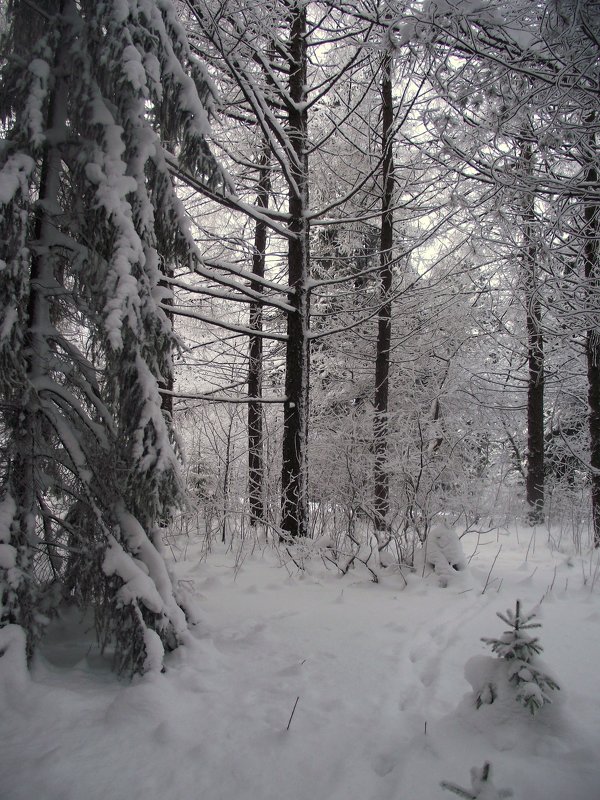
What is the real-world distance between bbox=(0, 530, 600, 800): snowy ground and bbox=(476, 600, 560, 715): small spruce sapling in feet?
0.28

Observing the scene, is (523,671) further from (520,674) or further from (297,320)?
(297,320)

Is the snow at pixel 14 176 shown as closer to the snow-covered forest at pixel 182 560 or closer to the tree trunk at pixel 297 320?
the snow-covered forest at pixel 182 560

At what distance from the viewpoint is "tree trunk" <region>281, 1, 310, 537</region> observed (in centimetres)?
651

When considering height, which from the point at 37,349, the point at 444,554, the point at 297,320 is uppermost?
the point at 297,320

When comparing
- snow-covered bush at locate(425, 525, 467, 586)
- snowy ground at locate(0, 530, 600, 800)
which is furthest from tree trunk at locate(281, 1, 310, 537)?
snowy ground at locate(0, 530, 600, 800)

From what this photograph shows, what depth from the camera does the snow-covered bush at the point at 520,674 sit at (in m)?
1.98

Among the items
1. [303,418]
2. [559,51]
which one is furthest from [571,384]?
[559,51]

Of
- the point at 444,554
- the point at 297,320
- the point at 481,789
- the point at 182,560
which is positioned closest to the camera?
the point at 481,789

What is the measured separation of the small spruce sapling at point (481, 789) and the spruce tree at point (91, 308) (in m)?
1.54

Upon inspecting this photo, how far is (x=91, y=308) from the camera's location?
286 cm

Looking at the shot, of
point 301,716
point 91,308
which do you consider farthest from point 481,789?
point 91,308

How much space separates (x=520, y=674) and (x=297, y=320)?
5287 millimetres

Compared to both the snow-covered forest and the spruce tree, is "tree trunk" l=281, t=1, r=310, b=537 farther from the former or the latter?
the spruce tree

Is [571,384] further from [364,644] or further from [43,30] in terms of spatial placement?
[43,30]
